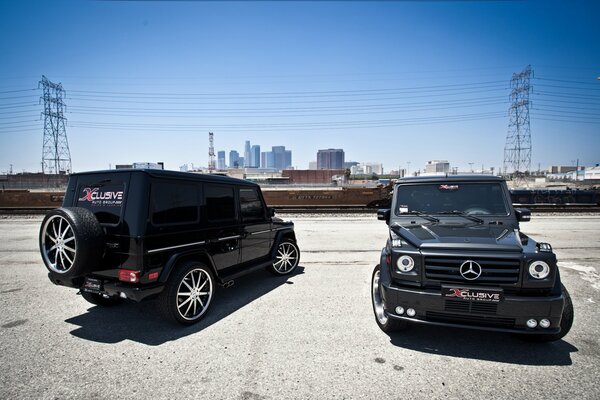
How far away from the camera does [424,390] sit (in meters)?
2.81

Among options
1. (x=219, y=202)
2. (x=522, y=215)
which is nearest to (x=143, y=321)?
(x=219, y=202)

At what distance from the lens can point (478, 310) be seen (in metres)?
3.11

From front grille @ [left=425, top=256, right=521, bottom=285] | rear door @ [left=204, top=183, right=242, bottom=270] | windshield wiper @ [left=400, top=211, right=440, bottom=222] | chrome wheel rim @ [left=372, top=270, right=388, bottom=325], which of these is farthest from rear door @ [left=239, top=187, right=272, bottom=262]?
front grille @ [left=425, top=256, right=521, bottom=285]

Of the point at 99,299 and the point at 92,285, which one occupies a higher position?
the point at 92,285

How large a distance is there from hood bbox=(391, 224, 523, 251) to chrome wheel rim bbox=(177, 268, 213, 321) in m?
2.88

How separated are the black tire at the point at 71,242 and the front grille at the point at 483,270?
4.00m

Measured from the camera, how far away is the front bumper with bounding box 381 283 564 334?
301cm

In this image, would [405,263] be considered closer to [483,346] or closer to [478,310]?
[478,310]

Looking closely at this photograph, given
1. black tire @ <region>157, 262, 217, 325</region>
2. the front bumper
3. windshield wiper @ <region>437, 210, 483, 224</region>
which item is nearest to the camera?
the front bumper

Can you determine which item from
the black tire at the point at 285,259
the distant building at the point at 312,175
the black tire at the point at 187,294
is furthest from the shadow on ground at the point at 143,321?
the distant building at the point at 312,175

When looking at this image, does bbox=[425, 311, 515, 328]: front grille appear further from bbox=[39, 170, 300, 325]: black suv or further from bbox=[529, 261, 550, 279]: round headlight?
bbox=[39, 170, 300, 325]: black suv

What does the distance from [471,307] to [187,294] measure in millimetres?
3529

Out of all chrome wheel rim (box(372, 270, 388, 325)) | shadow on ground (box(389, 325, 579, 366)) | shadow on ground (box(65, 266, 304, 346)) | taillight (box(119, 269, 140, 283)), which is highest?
taillight (box(119, 269, 140, 283))

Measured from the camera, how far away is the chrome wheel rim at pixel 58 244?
3742 mm
